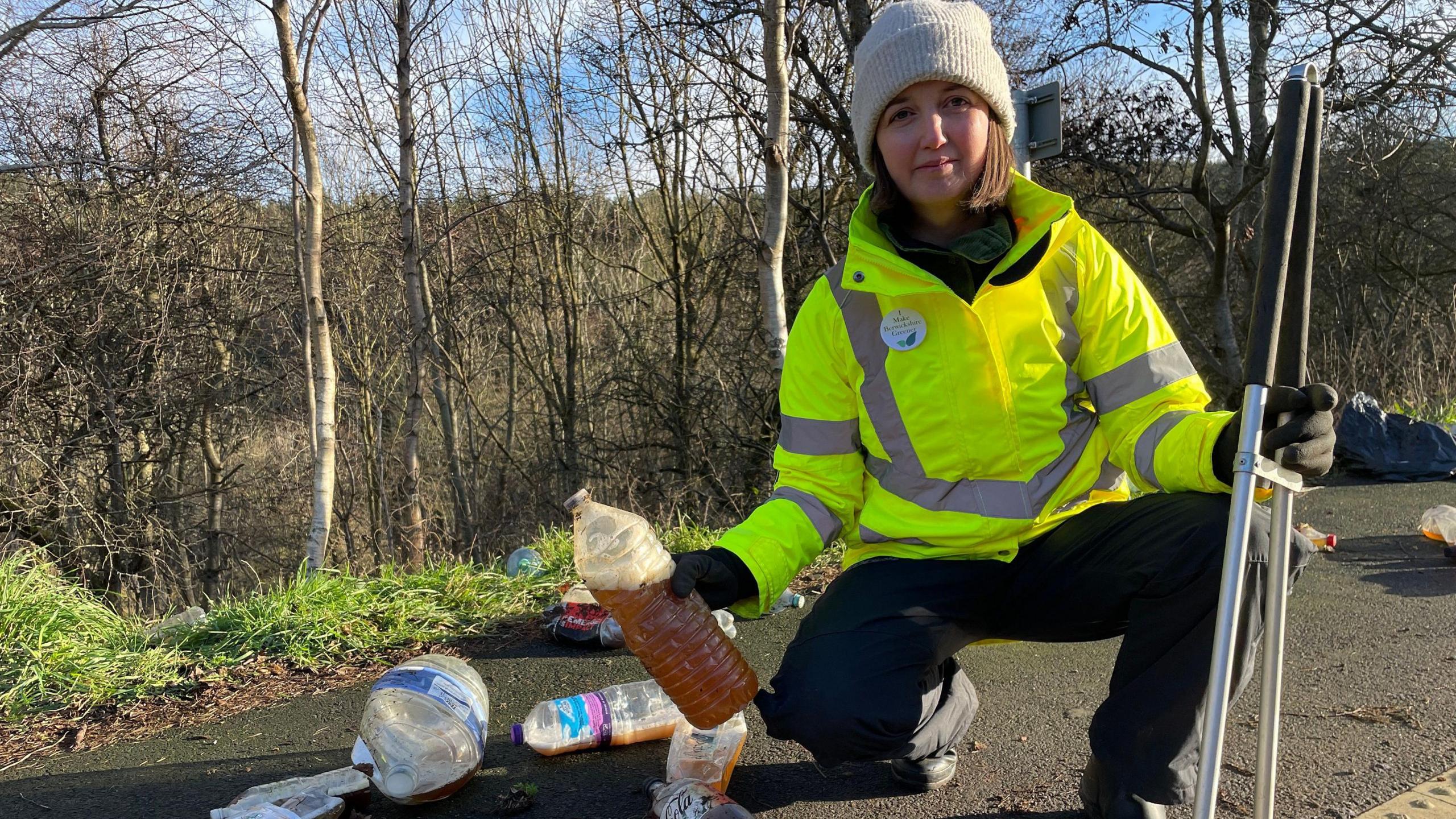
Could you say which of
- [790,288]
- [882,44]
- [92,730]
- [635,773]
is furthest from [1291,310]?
[790,288]

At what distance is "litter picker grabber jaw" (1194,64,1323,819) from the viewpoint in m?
1.58

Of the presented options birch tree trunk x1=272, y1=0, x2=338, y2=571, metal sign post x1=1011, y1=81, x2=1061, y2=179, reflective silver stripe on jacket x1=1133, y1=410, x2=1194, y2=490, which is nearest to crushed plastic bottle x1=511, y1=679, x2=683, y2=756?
reflective silver stripe on jacket x1=1133, y1=410, x2=1194, y2=490

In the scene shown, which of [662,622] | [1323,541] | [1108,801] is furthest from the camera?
[1323,541]

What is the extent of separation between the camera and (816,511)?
2.49 metres

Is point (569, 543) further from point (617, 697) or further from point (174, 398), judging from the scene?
point (174, 398)

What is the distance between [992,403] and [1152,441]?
0.37m

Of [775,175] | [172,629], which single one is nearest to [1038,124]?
[775,175]

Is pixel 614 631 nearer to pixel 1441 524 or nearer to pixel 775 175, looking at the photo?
pixel 775 175

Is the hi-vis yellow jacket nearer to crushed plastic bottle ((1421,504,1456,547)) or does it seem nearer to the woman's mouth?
the woman's mouth

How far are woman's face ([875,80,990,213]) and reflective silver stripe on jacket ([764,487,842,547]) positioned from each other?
0.82m

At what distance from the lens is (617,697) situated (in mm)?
3057

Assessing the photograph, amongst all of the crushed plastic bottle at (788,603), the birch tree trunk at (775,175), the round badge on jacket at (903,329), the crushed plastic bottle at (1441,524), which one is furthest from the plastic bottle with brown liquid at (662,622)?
the crushed plastic bottle at (1441,524)

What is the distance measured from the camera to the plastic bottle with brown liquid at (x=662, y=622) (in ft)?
7.58

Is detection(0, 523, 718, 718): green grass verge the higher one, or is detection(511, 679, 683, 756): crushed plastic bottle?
detection(0, 523, 718, 718): green grass verge
